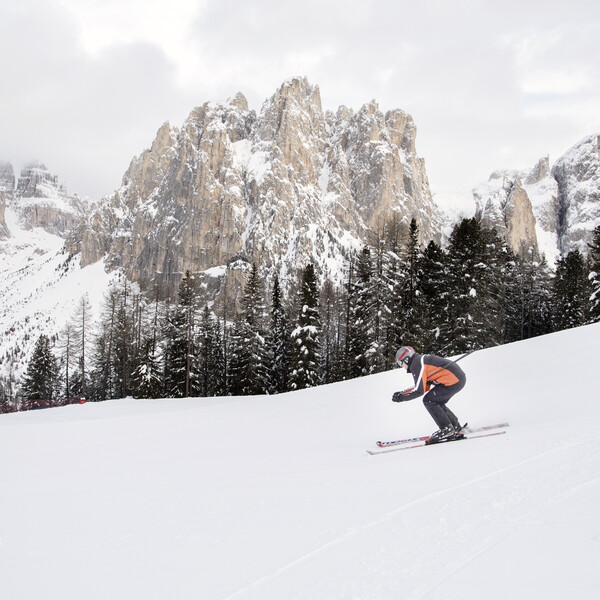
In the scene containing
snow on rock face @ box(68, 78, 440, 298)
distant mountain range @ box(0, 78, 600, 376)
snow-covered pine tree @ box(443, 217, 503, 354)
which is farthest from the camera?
snow on rock face @ box(68, 78, 440, 298)

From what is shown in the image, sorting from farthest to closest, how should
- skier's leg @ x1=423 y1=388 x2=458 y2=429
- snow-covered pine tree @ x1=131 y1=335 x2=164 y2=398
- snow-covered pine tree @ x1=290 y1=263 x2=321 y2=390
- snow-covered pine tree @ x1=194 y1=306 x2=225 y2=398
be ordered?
snow-covered pine tree @ x1=194 y1=306 x2=225 y2=398 < snow-covered pine tree @ x1=131 y1=335 x2=164 y2=398 < snow-covered pine tree @ x1=290 y1=263 x2=321 y2=390 < skier's leg @ x1=423 y1=388 x2=458 y2=429

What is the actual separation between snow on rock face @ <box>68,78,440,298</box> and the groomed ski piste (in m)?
144

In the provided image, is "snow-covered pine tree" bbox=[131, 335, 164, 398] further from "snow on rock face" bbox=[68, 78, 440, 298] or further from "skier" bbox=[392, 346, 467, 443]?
"snow on rock face" bbox=[68, 78, 440, 298]

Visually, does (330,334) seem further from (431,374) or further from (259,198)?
(259,198)

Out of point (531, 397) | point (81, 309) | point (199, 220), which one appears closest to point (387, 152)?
point (199, 220)

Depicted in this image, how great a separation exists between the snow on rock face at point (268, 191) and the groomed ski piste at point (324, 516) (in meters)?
144

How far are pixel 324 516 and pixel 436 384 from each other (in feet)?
13.4

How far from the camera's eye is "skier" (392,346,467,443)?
26.2 ft

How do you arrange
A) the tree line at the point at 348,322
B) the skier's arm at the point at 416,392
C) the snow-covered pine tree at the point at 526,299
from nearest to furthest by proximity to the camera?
the skier's arm at the point at 416,392 < the tree line at the point at 348,322 < the snow-covered pine tree at the point at 526,299

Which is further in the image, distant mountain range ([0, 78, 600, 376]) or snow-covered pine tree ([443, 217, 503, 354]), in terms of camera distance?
distant mountain range ([0, 78, 600, 376])

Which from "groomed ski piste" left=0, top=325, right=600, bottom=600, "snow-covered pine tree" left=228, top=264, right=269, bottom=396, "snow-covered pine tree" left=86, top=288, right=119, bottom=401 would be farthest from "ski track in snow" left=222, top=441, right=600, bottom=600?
"snow-covered pine tree" left=86, top=288, right=119, bottom=401

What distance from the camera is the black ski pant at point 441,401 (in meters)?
8.06

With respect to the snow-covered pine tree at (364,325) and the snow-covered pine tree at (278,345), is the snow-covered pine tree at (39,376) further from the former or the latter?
the snow-covered pine tree at (364,325)

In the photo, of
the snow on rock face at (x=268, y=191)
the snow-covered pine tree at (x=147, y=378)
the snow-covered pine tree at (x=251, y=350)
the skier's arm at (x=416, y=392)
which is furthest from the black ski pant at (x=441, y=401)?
the snow on rock face at (x=268, y=191)
